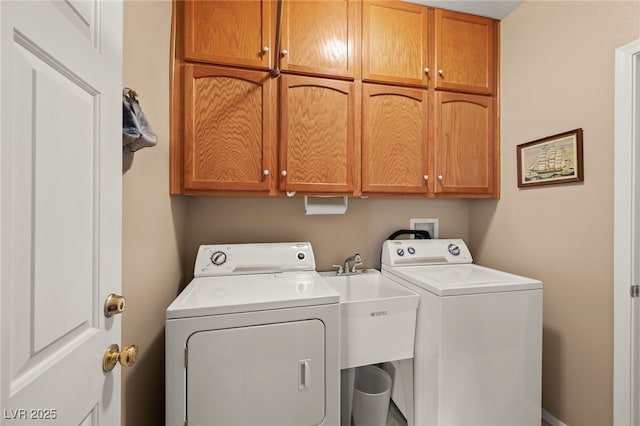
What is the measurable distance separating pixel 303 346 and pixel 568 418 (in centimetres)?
167

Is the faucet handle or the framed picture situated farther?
the faucet handle

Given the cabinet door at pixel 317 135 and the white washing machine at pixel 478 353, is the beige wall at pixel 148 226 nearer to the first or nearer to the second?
the cabinet door at pixel 317 135

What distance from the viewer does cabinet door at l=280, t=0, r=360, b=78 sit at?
168 cm

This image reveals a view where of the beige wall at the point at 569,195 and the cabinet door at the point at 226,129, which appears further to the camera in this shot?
the cabinet door at the point at 226,129

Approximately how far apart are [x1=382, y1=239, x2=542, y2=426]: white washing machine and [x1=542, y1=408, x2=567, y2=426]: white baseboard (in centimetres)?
27

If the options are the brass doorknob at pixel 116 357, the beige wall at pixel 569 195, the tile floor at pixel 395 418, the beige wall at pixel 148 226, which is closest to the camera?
the brass doorknob at pixel 116 357

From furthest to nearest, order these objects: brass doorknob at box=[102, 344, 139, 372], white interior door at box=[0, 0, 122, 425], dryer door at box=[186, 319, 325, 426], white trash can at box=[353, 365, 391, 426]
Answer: white trash can at box=[353, 365, 391, 426] < dryer door at box=[186, 319, 325, 426] < brass doorknob at box=[102, 344, 139, 372] < white interior door at box=[0, 0, 122, 425]

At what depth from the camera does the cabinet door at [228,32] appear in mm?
1547

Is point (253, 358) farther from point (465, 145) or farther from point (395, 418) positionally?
point (465, 145)

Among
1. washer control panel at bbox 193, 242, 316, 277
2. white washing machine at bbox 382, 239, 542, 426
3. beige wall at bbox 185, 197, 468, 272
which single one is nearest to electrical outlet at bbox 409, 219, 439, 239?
beige wall at bbox 185, 197, 468, 272

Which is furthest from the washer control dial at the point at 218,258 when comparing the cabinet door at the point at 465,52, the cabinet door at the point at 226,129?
the cabinet door at the point at 465,52

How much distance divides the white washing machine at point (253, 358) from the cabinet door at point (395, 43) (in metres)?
1.47

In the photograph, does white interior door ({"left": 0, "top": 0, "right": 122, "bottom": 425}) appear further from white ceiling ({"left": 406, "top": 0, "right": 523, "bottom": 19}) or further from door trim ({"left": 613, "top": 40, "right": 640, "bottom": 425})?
door trim ({"left": 613, "top": 40, "right": 640, "bottom": 425})

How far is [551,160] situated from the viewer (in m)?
1.69
